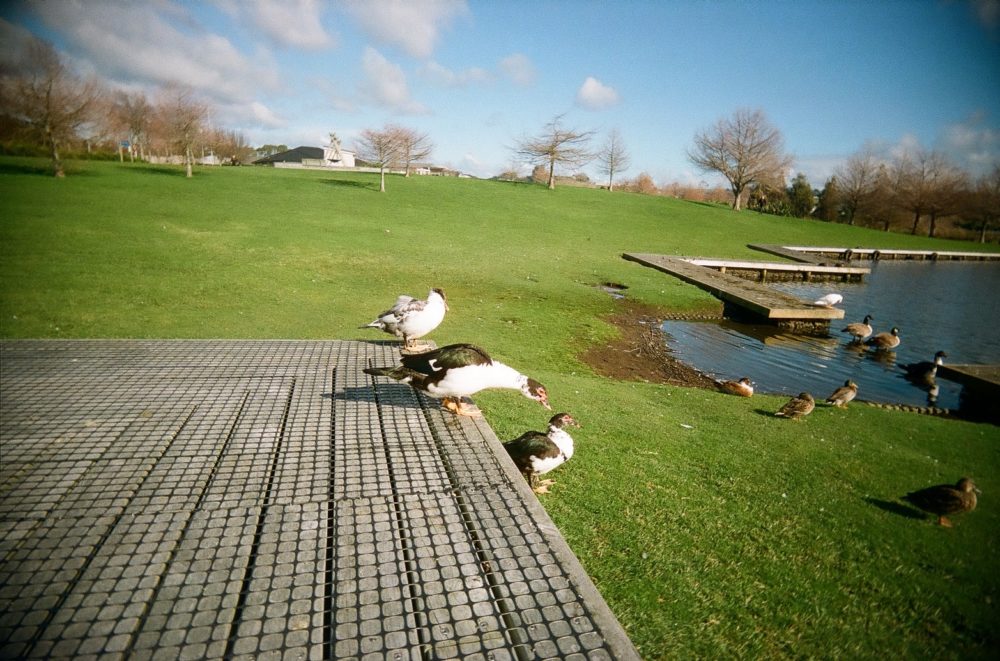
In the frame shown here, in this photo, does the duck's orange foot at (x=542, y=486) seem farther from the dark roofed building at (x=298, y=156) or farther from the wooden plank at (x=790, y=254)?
the dark roofed building at (x=298, y=156)

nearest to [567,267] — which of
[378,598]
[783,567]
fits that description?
[783,567]

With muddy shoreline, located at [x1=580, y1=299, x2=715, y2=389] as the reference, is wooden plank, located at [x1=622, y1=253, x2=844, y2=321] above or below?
above

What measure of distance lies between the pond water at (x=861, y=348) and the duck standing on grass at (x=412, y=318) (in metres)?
8.62

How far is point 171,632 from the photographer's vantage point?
248 cm

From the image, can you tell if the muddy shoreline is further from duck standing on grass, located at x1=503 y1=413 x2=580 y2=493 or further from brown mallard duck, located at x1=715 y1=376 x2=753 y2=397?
duck standing on grass, located at x1=503 y1=413 x2=580 y2=493

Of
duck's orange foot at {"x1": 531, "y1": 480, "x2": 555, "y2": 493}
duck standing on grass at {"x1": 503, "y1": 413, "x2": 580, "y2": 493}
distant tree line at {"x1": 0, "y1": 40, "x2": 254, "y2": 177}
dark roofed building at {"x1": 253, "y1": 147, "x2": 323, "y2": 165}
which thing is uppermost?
dark roofed building at {"x1": 253, "y1": 147, "x2": 323, "y2": 165}

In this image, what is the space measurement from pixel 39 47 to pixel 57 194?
113ft

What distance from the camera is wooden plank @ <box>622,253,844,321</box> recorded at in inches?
721

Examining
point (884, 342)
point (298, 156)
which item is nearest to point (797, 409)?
point (884, 342)

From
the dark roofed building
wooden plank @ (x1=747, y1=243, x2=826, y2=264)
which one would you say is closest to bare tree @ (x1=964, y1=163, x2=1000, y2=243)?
wooden plank @ (x1=747, y1=243, x2=826, y2=264)

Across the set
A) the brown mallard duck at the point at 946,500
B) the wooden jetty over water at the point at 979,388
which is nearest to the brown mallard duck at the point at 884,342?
the wooden jetty over water at the point at 979,388

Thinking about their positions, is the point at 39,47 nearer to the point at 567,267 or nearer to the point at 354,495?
the point at 354,495

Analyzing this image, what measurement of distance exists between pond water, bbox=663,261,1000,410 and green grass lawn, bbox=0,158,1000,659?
266 cm

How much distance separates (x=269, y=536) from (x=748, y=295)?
70.6 feet
